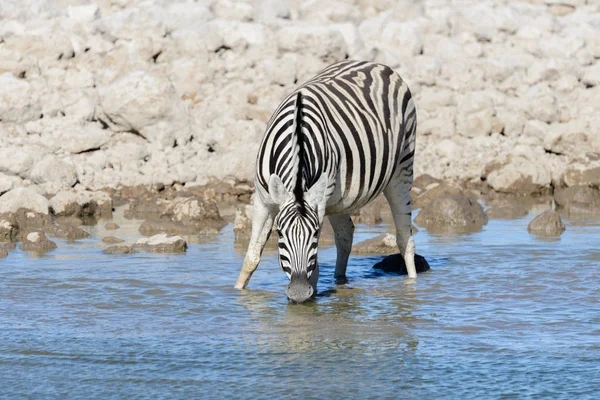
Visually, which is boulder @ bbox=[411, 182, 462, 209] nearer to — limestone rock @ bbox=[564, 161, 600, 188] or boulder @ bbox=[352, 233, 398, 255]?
limestone rock @ bbox=[564, 161, 600, 188]

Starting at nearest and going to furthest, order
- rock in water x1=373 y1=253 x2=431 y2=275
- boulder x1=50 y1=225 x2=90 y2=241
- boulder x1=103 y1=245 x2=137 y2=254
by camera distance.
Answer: rock in water x1=373 y1=253 x2=431 y2=275 < boulder x1=103 y1=245 x2=137 y2=254 < boulder x1=50 y1=225 x2=90 y2=241

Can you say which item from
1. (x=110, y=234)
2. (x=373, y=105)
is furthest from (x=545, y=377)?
(x=110, y=234)

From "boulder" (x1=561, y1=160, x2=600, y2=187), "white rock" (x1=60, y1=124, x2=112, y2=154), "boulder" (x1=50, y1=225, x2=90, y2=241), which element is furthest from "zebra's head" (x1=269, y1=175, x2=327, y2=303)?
"white rock" (x1=60, y1=124, x2=112, y2=154)

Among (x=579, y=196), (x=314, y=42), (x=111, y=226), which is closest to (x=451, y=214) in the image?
(x=579, y=196)

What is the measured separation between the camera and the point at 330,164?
27.2 ft

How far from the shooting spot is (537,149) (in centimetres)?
2223

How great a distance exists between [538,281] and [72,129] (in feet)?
41.5

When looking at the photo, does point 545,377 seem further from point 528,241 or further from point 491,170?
point 491,170

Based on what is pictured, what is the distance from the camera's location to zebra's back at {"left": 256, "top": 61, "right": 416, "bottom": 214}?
319 inches

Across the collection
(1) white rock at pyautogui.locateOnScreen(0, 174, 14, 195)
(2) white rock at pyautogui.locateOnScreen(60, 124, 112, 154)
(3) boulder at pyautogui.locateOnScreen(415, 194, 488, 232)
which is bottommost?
(3) boulder at pyautogui.locateOnScreen(415, 194, 488, 232)

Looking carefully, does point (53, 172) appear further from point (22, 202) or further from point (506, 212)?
point (506, 212)

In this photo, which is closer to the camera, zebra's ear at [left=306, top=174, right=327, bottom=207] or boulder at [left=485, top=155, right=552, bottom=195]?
zebra's ear at [left=306, top=174, right=327, bottom=207]

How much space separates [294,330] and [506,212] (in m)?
9.28

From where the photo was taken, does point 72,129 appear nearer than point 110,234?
No
